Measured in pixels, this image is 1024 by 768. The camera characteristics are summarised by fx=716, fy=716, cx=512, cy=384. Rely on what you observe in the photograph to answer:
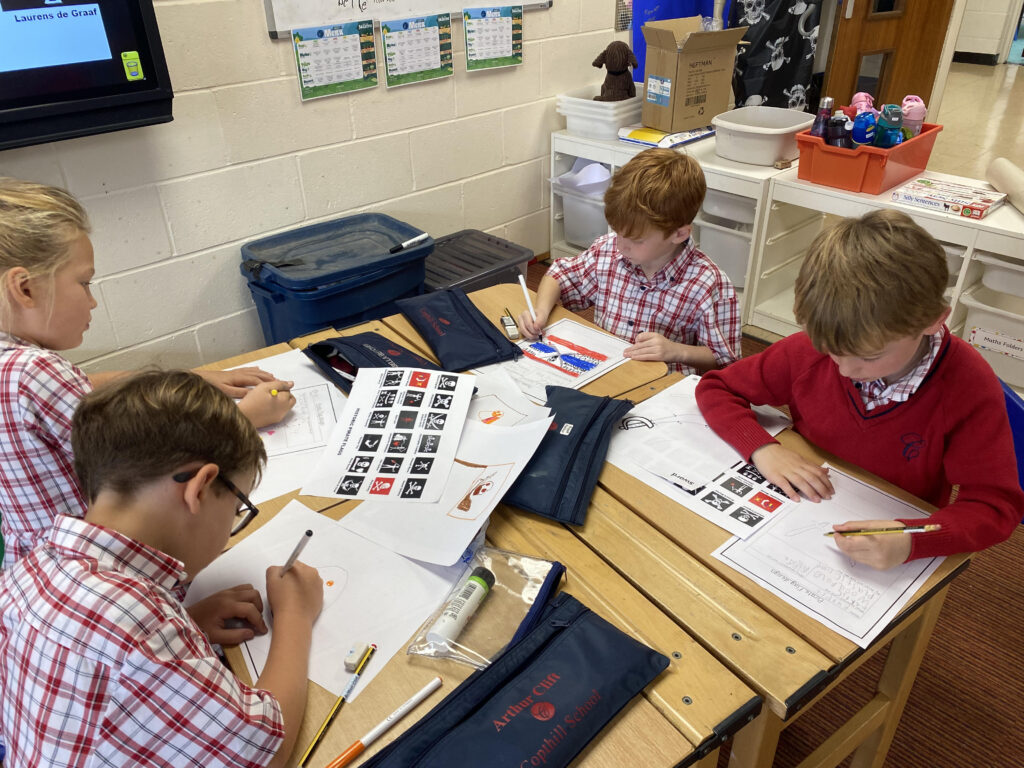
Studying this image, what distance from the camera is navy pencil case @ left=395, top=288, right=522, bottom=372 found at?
5.01 ft

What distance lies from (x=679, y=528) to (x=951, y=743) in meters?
1.04

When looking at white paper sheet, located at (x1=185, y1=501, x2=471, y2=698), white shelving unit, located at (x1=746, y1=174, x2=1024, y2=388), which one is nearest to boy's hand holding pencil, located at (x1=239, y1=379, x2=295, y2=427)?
white paper sheet, located at (x1=185, y1=501, x2=471, y2=698)

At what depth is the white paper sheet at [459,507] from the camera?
1037mm

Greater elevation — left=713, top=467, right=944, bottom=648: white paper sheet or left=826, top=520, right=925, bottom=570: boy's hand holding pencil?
left=826, top=520, right=925, bottom=570: boy's hand holding pencil

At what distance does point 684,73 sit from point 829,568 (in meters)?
2.49

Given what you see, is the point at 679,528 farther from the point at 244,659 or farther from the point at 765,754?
the point at 244,659

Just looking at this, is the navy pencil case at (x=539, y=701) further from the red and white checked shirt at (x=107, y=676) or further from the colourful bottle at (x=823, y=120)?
the colourful bottle at (x=823, y=120)

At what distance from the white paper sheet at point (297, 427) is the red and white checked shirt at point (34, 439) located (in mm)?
286

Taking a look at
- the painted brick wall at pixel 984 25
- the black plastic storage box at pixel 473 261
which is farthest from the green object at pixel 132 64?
the painted brick wall at pixel 984 25

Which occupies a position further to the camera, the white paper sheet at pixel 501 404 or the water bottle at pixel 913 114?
the water bottle at pixel 913 114

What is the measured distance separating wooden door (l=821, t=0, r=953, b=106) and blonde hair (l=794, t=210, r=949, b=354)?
11.7ft

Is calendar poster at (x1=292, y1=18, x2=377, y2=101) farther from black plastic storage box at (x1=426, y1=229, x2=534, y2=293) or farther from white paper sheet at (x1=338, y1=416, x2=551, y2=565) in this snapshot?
white paper sheet at (x1=338, y1=416, x2=551, y2=565)

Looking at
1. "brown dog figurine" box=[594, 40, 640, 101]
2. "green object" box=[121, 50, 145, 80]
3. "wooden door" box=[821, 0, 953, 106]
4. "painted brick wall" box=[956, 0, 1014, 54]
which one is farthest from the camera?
"painted brick wall" box=[956, 0, 1014, 54]

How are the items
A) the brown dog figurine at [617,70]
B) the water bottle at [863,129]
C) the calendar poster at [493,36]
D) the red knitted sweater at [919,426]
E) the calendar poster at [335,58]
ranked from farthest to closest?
the brown dog figurine at [617,70] < the calendar poster at [493,36] < the water bottle at [863,129] < the calendar poster at [335,58] < the red knitted sweater at [919,426]
